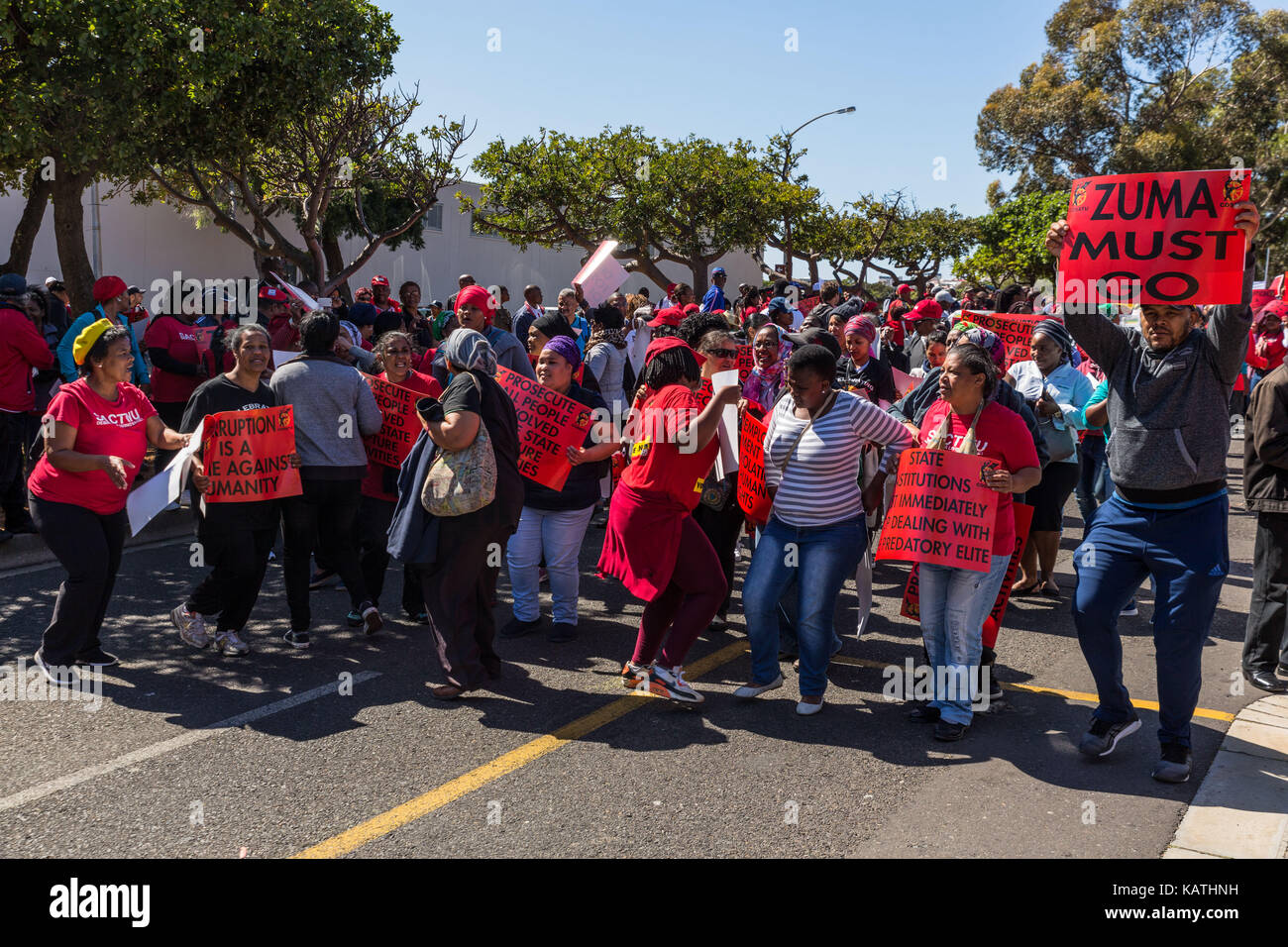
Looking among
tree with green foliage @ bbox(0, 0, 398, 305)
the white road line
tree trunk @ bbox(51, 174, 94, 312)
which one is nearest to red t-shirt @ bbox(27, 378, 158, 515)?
the white road line

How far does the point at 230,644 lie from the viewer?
6.07 m

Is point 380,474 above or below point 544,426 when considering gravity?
below

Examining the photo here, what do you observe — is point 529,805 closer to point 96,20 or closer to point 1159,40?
point 96,20

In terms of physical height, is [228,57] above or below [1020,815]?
above

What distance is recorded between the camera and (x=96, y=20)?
11898 mm

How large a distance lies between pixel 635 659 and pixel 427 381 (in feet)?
8.18

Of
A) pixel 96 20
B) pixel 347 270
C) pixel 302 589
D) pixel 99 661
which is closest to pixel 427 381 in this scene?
pixel 302 589

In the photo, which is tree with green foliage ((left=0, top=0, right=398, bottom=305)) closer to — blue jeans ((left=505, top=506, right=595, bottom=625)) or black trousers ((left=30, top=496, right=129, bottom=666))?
black trousers ((left=30, top=496, right=129, bottom=666))

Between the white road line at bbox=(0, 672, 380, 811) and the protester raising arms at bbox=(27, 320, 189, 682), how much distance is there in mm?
1077

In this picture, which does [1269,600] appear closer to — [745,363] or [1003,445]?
[1003,445]

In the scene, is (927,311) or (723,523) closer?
(723,523)

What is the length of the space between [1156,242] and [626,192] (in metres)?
29.6

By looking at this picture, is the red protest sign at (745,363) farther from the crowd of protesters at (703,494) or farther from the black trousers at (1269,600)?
the black trousers at (1269,600)

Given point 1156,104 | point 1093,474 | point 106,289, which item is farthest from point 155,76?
point 1156,104
